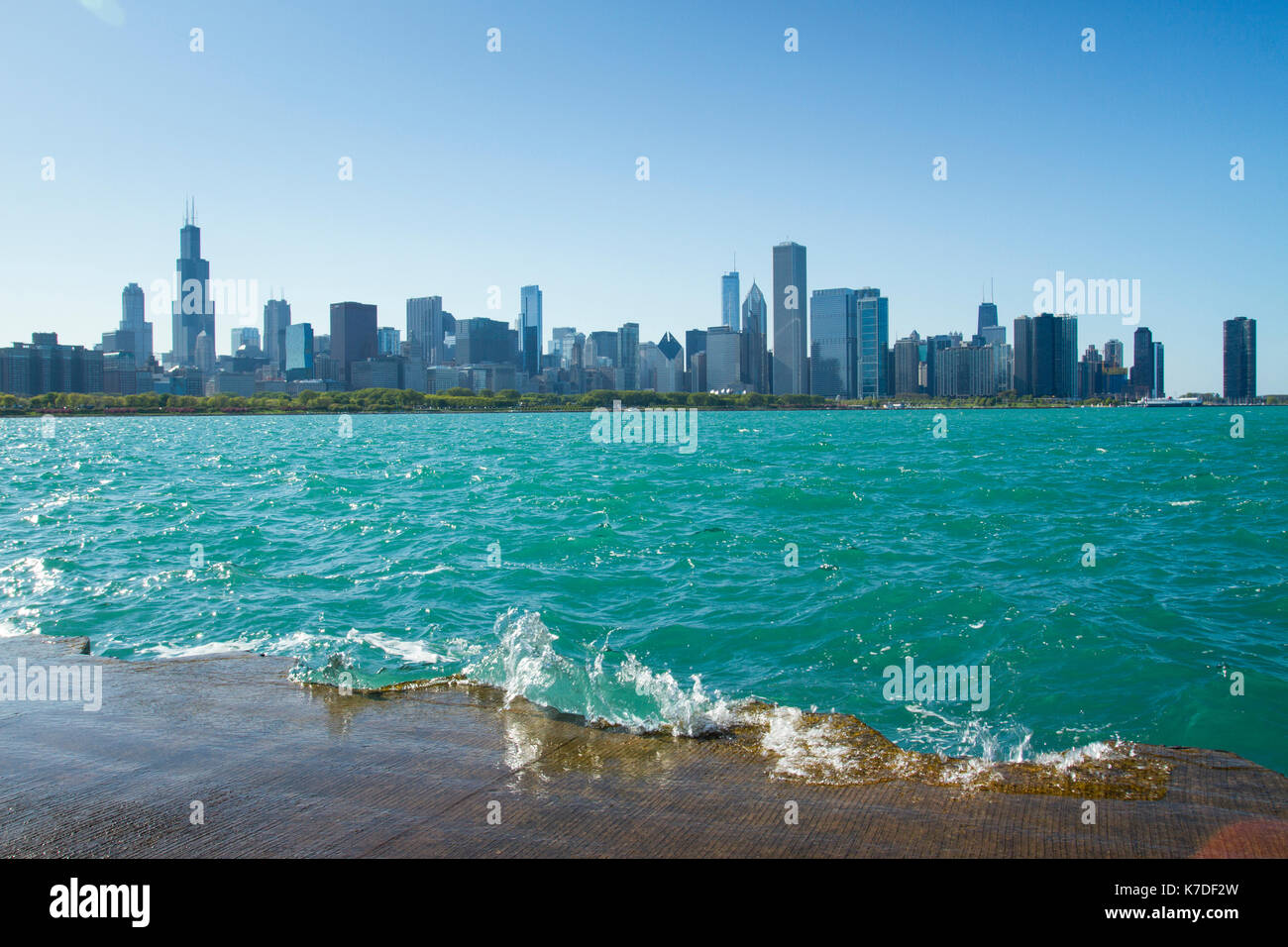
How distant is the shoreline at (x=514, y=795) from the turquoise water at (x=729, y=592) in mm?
1390

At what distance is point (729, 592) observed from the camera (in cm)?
1598

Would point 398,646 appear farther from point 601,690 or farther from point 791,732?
point 791,732

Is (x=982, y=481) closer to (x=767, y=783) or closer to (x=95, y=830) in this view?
(x=767, y=783)

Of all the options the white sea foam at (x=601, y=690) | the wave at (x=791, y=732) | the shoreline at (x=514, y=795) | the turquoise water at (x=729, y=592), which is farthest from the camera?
the turquoise water at (x=729, y=592)

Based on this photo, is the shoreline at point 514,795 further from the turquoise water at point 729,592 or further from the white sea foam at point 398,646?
the white sea foam at point 398,646

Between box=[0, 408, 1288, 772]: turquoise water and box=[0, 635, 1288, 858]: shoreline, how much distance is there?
1.39 m

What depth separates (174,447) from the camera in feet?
224

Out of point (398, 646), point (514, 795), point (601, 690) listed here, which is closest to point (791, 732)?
point (601, 690)

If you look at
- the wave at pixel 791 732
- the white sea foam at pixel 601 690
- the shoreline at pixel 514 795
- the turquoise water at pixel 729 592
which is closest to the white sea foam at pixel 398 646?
the turquoise water at pixel 729 592

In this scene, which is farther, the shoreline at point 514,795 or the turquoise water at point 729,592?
the turquoise water at point 729,592

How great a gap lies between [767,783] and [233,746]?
4575mm

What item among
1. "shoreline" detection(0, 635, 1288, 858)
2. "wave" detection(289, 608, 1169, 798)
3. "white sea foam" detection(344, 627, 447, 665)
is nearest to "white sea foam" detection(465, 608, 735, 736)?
"wave" detection(289, 608, 1169, 798)

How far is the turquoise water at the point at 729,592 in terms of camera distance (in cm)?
1043
